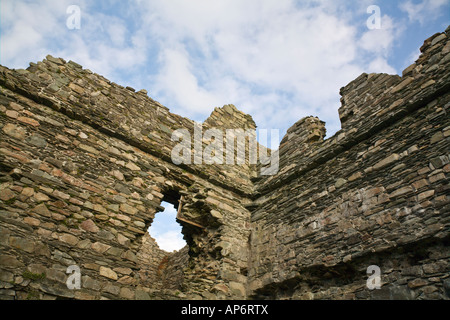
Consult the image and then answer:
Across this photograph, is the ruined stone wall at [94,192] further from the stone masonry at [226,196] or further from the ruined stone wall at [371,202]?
the ruined stone wall at [371,202]

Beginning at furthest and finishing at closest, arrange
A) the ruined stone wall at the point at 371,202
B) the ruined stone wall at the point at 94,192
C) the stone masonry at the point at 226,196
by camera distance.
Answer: the ruined stone wall at the point at 94,192 → the stone masonry at the point at 226,196 → the ruined stone wall at the point at 371,202

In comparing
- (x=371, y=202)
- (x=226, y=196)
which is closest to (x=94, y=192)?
(x=226, y=196)

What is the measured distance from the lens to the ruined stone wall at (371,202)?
152 inches

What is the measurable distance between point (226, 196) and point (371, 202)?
125 inches

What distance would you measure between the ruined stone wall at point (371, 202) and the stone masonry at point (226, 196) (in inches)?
0.8

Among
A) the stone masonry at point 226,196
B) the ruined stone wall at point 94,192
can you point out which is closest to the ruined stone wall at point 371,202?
the stone masonry at point 226,196

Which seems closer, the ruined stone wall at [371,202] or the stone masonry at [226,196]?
the ruined stone wall at [371,202]

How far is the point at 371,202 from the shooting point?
4602mm

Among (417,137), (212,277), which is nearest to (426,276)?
(417,137)

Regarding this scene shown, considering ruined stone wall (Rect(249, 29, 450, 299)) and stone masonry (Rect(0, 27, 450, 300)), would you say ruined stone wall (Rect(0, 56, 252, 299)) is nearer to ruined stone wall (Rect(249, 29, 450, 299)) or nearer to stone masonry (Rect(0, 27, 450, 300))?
stone masonry (Rect(0, 27, 450, 300))

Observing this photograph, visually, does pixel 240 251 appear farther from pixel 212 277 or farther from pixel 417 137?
pixel 417 137

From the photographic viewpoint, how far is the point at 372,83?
19.4 feet

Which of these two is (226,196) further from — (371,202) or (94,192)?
(371,202)

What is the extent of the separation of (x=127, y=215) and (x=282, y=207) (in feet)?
9.80
